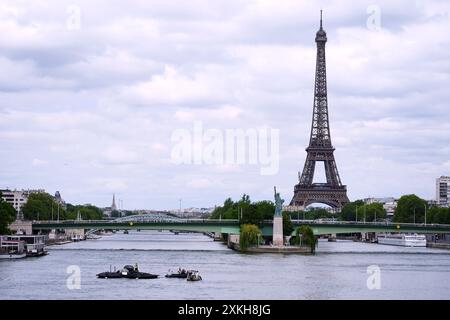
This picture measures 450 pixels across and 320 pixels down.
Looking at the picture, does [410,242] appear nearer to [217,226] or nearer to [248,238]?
[217,226]

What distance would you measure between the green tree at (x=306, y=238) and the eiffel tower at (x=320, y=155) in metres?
41.7

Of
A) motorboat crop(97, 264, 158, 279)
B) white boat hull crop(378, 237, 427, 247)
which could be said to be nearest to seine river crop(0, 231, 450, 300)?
motorboat crop(97, 264, 158, 279)

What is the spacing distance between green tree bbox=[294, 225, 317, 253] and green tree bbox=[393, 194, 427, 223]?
34.9 m

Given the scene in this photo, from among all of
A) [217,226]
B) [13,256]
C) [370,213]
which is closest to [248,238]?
[217,226]

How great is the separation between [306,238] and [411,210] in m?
38.5

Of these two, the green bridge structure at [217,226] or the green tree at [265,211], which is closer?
the green bridge structure at [217,226]

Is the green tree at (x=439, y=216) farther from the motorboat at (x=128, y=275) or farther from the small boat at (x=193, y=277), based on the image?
the small boat at (x=193, y=277)

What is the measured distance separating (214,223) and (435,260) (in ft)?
65.3

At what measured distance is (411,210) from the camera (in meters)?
102

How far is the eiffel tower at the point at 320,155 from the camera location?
109m

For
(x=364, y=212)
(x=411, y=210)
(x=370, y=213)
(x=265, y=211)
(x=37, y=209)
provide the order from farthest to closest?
1. (x=370, y=213)
2. (x=364, y=212)
3. (x=411, y=210)
4. (x=37, y=209)
5. (x=265, y=211)

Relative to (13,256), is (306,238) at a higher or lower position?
higher

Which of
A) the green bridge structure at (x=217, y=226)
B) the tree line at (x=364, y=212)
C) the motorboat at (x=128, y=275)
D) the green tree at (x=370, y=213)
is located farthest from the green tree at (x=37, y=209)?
the motorboat at (x=128, y=275)
